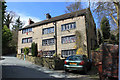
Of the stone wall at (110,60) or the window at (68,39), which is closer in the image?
the stone wall at (110,60)

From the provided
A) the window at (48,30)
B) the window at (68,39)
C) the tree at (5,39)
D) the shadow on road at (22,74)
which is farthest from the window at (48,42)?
the shadow on road at (22,74)

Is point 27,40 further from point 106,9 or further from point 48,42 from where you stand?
point 106,9

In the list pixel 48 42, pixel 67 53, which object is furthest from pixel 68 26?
pixel 48 42

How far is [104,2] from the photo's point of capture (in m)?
8.80

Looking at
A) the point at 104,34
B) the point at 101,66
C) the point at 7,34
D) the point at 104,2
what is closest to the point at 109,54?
the point at 101,66

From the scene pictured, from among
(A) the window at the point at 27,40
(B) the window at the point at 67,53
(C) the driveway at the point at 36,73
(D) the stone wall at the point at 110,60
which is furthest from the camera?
(A) the window at the point at 27,40

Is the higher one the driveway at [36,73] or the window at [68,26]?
the window at [68,26]

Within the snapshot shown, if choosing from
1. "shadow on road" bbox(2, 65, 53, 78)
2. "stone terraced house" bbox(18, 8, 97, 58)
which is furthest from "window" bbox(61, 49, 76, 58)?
"shadow on road" bbox(2, 65, 53, 78)

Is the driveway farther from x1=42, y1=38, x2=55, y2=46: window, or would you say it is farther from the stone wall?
x1=42, y1=38, x2=55, y2=46: window

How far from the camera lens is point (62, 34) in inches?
864

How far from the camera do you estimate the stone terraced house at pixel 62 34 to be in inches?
769

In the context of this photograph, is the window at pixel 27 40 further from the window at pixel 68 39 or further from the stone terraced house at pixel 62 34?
the window at pixel 68 39

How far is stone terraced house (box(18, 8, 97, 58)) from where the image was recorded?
1953cm

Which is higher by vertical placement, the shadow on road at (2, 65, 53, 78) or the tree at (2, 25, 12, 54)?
the tree at (2, 25, 12, 54)
